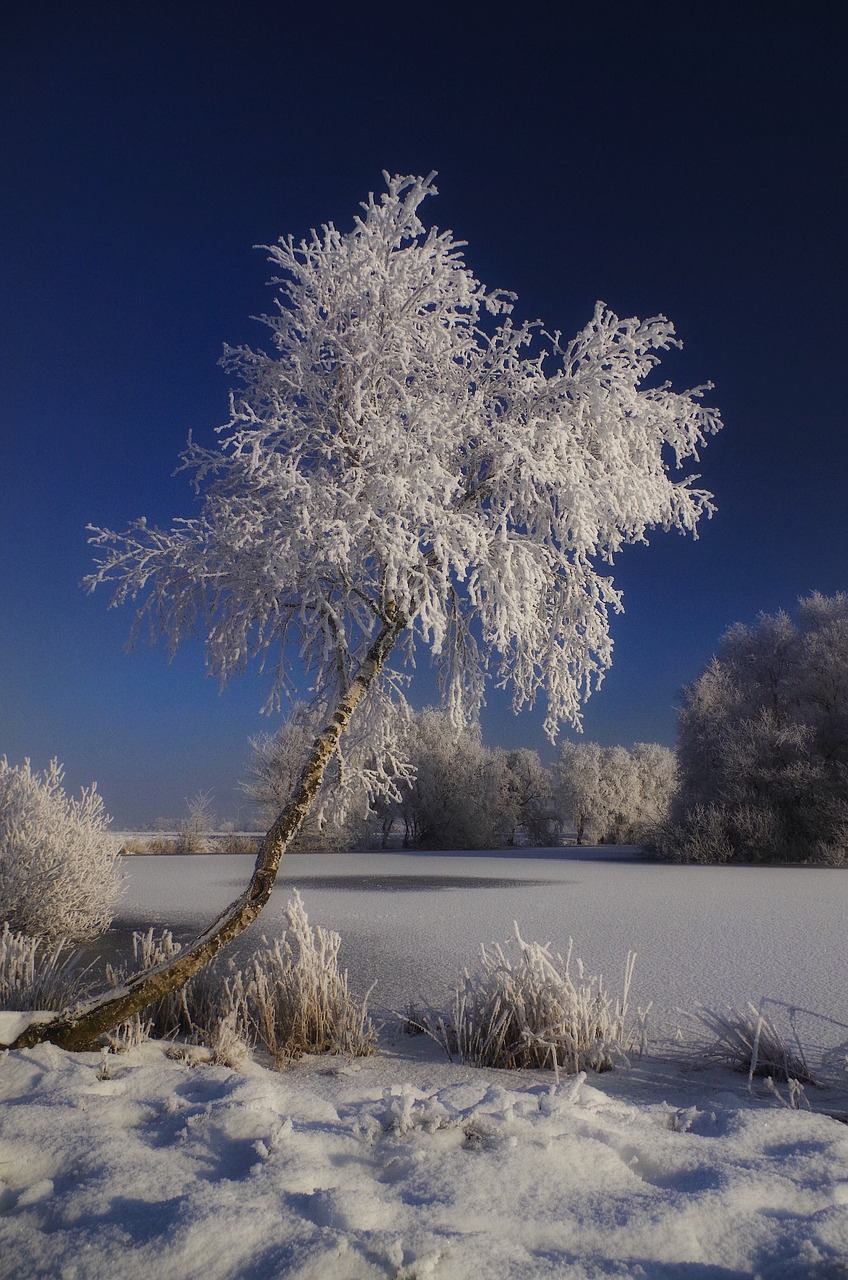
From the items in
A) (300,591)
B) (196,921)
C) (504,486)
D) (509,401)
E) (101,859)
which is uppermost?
(509,401)

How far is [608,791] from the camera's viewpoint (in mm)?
42406

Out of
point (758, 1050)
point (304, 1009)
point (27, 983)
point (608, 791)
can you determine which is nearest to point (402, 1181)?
point (304, 1009)

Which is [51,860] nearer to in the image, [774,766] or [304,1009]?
[304,1009]

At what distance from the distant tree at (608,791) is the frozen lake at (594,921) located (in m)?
23.7

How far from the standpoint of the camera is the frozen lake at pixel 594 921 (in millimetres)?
5742

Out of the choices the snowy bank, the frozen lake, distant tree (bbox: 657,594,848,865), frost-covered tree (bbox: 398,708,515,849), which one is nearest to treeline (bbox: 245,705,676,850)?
frost-covered tree (bbox: 398,708,515,849)

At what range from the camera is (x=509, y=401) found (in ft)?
16.4

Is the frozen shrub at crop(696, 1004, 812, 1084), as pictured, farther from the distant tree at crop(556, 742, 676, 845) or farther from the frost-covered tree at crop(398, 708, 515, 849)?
the distant tree at crop(556, 742, 676, 845)

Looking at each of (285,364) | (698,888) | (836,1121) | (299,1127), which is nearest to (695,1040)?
(836,1121)

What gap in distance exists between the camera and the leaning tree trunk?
3.96 metres

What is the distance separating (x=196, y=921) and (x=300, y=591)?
7.15 m

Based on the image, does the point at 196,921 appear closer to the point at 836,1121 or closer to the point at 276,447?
the point at 276,447

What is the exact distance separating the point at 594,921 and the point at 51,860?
6.70 meters

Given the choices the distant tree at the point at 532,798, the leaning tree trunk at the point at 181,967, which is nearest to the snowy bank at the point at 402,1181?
the leaning tree trunk at the point at 181,967
